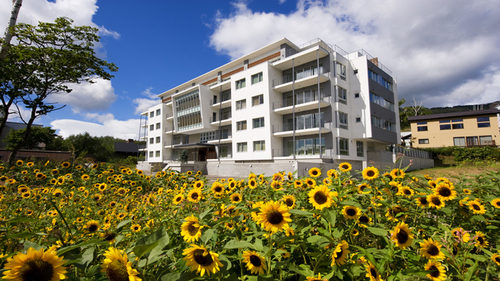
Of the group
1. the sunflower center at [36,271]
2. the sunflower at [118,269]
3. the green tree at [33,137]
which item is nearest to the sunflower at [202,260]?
the sunflower at [118,269]

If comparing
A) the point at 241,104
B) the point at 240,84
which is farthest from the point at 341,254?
the point at 240,84

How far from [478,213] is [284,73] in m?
29.1

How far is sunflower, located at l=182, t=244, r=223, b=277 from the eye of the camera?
3.70 ft

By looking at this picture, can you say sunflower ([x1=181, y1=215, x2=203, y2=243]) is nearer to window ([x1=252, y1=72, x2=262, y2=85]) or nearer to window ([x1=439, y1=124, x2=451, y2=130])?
window ([x1=252, y1=72, x2=262, y2=85])

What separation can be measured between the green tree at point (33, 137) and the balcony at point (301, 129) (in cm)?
4587

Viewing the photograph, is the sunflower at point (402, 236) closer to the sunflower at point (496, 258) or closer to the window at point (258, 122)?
the sunflower at point (496, 258)

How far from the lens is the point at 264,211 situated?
1.49 metres

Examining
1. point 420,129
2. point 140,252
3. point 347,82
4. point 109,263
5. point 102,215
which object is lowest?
point 102,215

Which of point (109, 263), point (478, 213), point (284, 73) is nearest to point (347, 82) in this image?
point (284, 73)

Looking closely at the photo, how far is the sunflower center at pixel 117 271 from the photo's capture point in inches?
37.4

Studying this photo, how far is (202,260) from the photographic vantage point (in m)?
1.13

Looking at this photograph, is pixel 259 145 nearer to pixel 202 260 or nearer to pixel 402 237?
pixel 402 237

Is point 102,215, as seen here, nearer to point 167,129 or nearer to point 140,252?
point 140,252

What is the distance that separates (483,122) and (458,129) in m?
3.57
